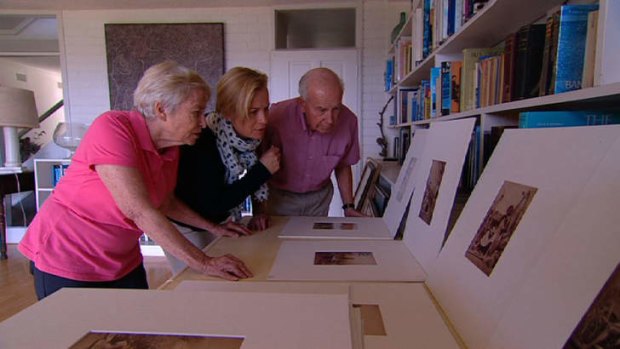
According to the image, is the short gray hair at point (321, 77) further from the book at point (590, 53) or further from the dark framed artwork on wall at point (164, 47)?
the dark framed artwork on wall at point (164, 47)

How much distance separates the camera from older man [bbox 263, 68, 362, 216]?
1.65 meters

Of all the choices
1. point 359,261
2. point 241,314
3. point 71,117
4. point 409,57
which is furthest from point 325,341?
point 71,117

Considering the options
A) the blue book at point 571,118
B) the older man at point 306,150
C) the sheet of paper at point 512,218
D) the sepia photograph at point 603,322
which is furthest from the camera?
the older man at point 306,150

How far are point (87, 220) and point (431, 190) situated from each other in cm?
94

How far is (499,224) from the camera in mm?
570

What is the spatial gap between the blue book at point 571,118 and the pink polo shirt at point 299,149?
3.26ft

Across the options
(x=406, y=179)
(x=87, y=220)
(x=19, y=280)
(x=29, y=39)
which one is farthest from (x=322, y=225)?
(x=29, y=39)

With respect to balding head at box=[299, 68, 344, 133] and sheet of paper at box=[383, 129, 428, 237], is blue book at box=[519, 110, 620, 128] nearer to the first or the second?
sheet of paper at box=[383, 129, 428, 237]

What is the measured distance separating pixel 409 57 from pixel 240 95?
5.99 ft

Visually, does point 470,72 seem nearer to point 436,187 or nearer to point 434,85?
point 434,85

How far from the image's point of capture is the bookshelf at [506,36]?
0.66m

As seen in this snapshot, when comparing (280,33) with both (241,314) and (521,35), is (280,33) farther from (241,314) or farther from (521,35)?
(241,314)

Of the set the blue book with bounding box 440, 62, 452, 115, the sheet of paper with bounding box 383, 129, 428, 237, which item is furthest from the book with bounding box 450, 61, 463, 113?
the sheet of paper with bounding box 383, 129, 428, 237

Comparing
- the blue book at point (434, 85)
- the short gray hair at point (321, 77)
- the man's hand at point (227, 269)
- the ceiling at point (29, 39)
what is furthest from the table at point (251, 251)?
the ceiling at point (29, 39)
